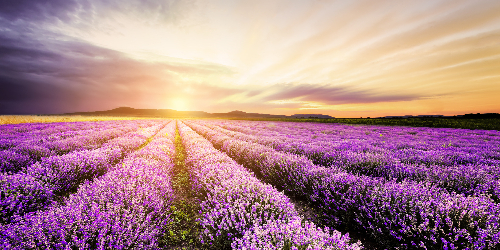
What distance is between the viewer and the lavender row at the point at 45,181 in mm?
2949

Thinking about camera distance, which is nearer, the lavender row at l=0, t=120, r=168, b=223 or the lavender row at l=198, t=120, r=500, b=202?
the lavender row at l=0, t=120, r=168, b=223

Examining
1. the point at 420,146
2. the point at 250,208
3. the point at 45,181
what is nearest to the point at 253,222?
the point at 250,208

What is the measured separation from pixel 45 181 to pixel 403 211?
21.8 ft

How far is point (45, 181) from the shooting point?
380cm

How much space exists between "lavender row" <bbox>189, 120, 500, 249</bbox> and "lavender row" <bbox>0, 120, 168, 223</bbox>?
4548mm

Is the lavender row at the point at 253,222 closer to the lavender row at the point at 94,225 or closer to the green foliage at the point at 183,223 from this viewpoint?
the green foliage at the point at 183,223

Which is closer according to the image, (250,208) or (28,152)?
(250,208)

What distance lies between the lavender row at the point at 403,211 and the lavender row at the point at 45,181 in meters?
4.55

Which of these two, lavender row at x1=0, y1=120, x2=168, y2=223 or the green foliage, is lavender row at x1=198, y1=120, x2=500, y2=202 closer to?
the green foliage

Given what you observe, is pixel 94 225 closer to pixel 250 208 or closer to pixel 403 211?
pixel 250 208

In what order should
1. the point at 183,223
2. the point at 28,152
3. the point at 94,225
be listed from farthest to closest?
the point at 28,152
the point at 183,223
the point at 94,225

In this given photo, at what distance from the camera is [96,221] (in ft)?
6.79

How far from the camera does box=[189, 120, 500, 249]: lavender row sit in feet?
7.06

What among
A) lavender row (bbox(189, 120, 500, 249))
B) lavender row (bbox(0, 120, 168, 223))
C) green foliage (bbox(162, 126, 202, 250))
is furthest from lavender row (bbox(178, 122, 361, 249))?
lavender row (bbox(0, 120, 168, 223))
